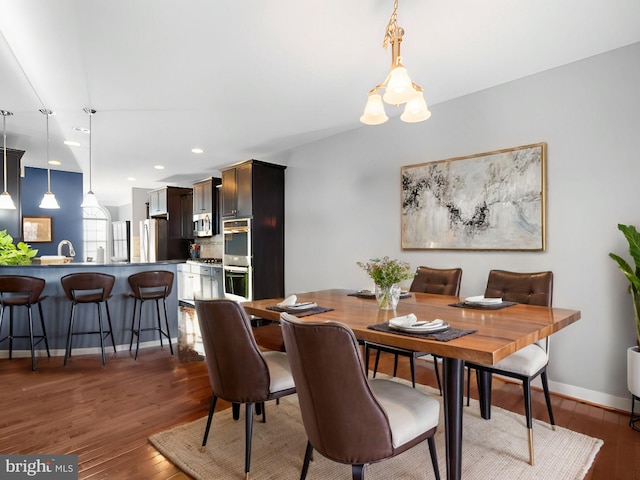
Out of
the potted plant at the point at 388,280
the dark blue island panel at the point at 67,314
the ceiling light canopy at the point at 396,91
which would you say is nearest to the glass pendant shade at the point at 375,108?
the ceiling light canopy at the point at 396,91

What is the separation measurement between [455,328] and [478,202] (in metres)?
2.08

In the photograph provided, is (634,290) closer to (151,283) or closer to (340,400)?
(340,400)

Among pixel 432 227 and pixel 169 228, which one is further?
pixel 169 228

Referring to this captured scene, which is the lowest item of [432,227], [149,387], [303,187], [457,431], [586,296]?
[149,387]

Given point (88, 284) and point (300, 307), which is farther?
point (88, 284)

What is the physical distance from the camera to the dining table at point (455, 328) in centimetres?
137

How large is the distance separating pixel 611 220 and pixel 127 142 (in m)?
5.39

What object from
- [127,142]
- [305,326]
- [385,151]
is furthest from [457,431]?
[127,142]

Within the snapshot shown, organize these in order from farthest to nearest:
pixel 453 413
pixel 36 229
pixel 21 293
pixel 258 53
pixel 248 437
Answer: pixel 36 229, pixel 21 293, pixel 258 53, pixel 248 437, pixel 453 413

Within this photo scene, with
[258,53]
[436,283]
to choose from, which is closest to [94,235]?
[258,53]

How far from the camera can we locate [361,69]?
2.96m

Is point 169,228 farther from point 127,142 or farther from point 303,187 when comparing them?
point 303,187

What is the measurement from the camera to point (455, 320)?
5.96 feet

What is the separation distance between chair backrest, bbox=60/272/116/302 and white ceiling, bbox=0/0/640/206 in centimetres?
168
